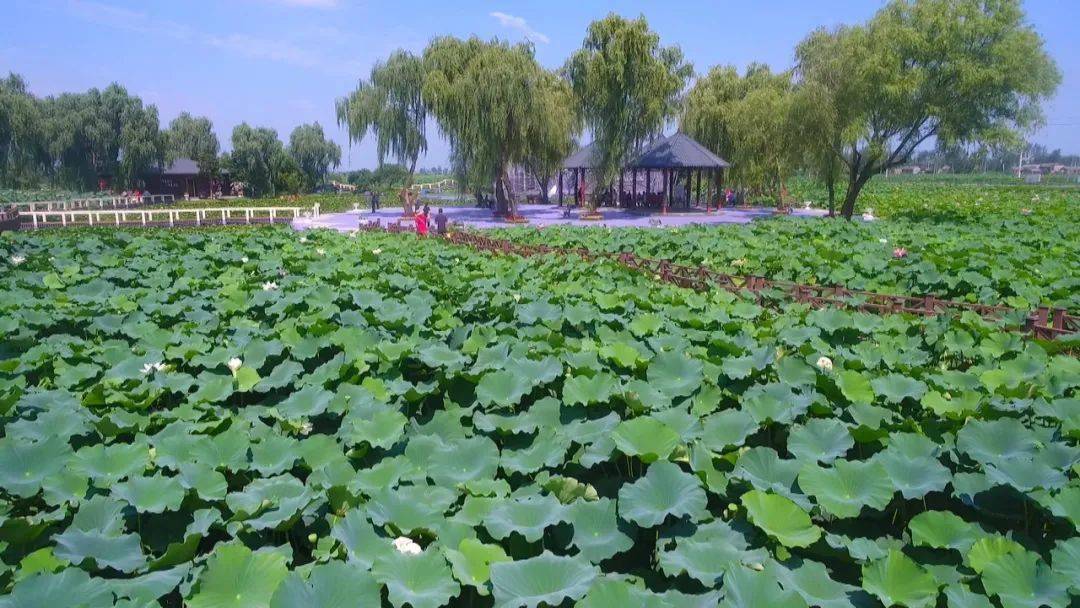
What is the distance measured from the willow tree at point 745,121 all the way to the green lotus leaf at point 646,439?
20686mm

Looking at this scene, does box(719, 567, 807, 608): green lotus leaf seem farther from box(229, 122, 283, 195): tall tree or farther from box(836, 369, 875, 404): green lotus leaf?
box(229, 122, 283, 195): tall tree

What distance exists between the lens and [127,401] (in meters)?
3.27

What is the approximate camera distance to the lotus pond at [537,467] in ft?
6.00

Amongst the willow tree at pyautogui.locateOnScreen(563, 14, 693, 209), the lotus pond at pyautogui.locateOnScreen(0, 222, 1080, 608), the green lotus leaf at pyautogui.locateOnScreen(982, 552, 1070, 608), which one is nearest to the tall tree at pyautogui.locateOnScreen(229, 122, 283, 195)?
the willow tree at pyautogui.locateOnScreen(563, 14, 693, 209)

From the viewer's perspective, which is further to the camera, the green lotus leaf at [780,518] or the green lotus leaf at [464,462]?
the green lotus leaf at [464,462]

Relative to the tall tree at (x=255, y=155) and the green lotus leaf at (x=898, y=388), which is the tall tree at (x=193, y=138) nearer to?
the tall tree at (x=255, y=155)

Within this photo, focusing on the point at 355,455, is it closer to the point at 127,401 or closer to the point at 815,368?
the point at 127,401

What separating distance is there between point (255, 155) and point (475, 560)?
4263cm

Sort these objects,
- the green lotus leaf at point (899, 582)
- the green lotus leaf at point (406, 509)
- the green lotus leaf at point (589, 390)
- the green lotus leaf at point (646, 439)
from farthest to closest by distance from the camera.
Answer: the green lotus leaf at point (589, 390) < the green lotus leaf at point (646, 439) < the green lotus leaf at point (406, 509) < the green lotus leaf at point (899, 582)

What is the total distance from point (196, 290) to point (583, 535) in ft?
16.6

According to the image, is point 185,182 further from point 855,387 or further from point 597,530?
point 597,530

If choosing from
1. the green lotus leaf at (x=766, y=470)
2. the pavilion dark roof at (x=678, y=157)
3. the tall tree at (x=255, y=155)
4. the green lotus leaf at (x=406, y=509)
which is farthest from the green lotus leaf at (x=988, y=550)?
the tall tree at (x=255, y=155)

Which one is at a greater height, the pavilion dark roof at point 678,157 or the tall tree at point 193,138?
the tall tree at point 193,138

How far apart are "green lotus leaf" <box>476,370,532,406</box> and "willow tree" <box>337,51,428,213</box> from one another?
25083mm
